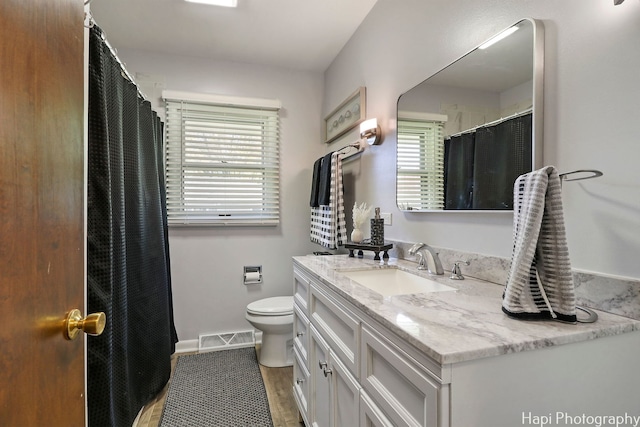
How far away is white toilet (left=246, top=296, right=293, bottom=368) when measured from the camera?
2283 millimetres

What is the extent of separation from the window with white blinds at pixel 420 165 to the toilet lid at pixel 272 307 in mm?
1174

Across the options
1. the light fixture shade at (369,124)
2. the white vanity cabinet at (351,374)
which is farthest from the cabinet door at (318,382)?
the light fixture shade at (369,124)

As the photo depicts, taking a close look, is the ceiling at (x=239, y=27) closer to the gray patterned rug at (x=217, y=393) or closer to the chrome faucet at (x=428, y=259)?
the chrome faucet at (x=428, y=259)

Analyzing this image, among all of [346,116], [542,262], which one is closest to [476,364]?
[542,262]

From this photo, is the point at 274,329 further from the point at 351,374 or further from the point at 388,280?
the point at 351,374

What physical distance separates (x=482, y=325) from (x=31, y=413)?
0.92 meters

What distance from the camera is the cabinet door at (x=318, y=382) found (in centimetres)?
129

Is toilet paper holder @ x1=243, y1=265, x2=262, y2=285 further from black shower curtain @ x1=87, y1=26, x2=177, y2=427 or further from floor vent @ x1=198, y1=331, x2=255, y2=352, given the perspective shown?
black shower curtain @ x1=87, y1=26, x2=177, y2=427

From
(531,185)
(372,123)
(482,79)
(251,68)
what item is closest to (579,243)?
(531,185)

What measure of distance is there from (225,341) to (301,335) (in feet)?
4.18

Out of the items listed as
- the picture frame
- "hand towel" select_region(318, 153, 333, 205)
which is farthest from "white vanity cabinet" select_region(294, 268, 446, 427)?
the picture frame

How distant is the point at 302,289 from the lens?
1.72 meters

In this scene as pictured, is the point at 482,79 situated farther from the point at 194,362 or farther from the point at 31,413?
the point at 194,362

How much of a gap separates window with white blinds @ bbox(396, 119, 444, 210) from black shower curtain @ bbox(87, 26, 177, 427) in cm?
142
